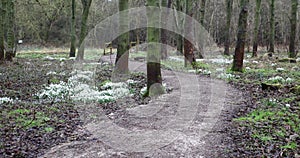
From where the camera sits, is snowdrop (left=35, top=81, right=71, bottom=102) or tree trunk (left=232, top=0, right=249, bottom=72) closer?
snowdrop (left=35, top=81, right=71, bottom=102)

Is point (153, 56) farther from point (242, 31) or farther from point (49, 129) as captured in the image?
point (242, 31)

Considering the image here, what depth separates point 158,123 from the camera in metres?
7.33

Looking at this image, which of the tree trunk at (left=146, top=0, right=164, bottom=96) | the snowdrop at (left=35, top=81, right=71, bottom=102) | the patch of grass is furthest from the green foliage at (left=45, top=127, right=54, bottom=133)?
the tree trunk at (left=146, top=0, right=164, bottom=96)

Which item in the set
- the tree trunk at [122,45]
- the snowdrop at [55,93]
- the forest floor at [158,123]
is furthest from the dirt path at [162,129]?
the tree trunk at [122,45]

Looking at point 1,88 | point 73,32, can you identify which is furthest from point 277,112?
point 73,32

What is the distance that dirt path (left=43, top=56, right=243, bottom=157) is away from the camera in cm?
565

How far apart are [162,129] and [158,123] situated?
1.59 feet

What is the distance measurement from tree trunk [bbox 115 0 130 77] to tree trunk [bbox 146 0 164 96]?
15.9 ft

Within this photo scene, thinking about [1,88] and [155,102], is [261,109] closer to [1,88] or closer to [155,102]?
[155,102]

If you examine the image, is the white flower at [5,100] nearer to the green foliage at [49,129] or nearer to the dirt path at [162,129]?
the dirt path at [162,129]

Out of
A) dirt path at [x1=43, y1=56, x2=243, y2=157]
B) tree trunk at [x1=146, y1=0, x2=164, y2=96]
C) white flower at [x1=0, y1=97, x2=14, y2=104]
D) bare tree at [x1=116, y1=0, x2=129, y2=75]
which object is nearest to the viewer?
dirt path at [x1=43, y1=56, x2=243, y2=157]

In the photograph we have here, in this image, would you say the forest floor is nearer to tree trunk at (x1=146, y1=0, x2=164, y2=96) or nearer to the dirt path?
the dirt path

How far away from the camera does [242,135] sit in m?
6.43

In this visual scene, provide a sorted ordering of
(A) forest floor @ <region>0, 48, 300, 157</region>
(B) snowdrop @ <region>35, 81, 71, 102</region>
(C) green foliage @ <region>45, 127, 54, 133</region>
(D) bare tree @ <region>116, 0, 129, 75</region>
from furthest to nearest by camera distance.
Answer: (D) bare tree @ <region>116, 0, 129, 75</region> → (B) snowdrop @ <region>35, 81, 71, 102</region> → (C) green foliage @ <region>45, 127, 54, 133</region> → (A) forest floor @ <region>0, 48, 300, 157</region>
